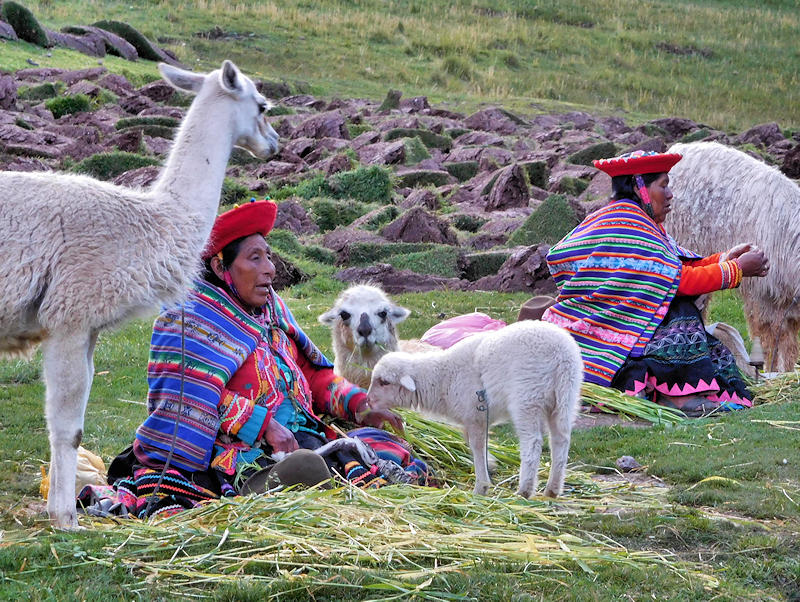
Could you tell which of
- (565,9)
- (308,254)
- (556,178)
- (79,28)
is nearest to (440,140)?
(556,178)

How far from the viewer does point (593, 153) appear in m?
20.7

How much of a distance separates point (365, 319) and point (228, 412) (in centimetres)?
158

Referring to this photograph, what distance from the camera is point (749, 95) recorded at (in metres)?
33.7

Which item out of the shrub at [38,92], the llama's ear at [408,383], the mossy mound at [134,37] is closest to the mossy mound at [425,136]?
the shrub at [38,92]

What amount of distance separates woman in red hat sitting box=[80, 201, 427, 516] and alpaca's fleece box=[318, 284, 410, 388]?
39.7 inches

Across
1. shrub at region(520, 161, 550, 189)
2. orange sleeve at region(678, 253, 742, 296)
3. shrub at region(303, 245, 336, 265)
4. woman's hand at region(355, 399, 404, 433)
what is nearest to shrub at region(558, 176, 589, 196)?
shrub at region(520, 161, 550, 189)

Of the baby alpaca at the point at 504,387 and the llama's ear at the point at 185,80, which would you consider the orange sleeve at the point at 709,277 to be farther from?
the llama's ear at the point at 185,80

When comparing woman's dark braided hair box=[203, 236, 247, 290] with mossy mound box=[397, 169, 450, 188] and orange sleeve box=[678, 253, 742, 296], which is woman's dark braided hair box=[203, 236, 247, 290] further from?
mossy mound box=[397, 169, 450, 188]

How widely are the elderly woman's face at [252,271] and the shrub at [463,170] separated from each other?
14.3 meters

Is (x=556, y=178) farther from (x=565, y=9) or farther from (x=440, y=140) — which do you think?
(x=565, y=9)

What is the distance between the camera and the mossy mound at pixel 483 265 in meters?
13.0

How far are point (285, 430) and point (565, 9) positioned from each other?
128 feet

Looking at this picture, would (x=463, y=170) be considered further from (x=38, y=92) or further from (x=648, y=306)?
(x=648, y=306)

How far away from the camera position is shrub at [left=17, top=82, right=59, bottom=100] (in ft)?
73.8
